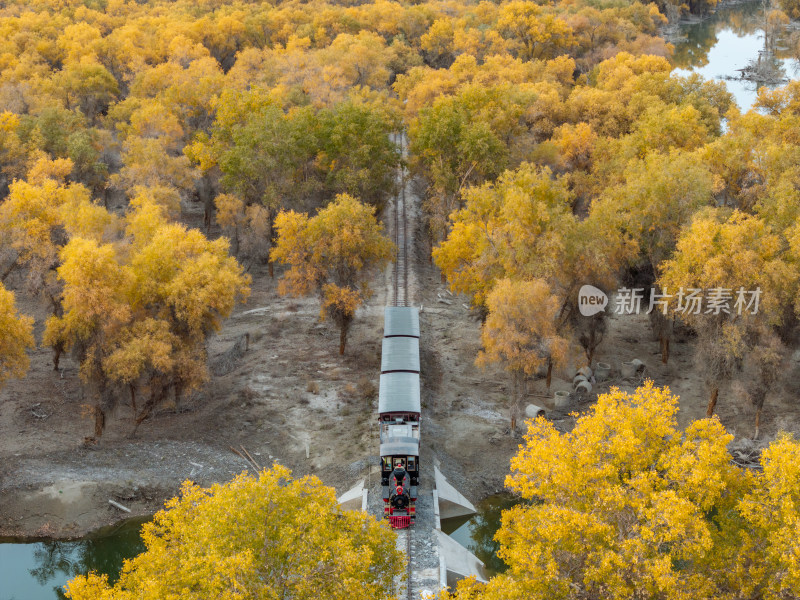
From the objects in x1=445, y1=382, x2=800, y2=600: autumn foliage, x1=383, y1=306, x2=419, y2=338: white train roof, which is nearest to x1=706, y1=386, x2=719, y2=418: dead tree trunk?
x1=445, y1=382, x2=800, y2=600: autumn foliage

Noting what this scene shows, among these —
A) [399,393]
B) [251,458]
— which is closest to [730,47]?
[399,393]

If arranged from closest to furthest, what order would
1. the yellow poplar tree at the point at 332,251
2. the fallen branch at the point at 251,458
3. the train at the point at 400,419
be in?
the train at the point at 400,419
the fallen branch at the point at 251,458
the yellow poplar tree at the point at 332,251

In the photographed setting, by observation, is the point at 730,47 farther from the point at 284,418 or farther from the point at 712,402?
the point at 284,418

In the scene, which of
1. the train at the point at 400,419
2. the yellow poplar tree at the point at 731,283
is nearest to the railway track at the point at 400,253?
the train at the point at 400,419

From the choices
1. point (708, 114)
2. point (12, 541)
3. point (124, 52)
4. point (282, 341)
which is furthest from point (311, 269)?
point (124, 52)

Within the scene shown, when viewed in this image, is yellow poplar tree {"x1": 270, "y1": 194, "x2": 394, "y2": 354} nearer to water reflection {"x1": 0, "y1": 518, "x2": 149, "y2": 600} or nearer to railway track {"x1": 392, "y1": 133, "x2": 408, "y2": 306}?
railway track {"x1": 392, "y1": 133, "x2": 408, "y2": 306}

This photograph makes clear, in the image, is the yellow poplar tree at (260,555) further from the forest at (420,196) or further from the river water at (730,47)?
the river water at (730,47)

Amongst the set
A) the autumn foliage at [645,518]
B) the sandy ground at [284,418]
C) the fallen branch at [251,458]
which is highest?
the autumn foliage at [645,518]

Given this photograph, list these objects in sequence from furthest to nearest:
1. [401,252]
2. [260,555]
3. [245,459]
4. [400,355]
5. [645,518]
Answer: [401,252]
[400,355]
[245,459]
[645,518]
[260,555]
